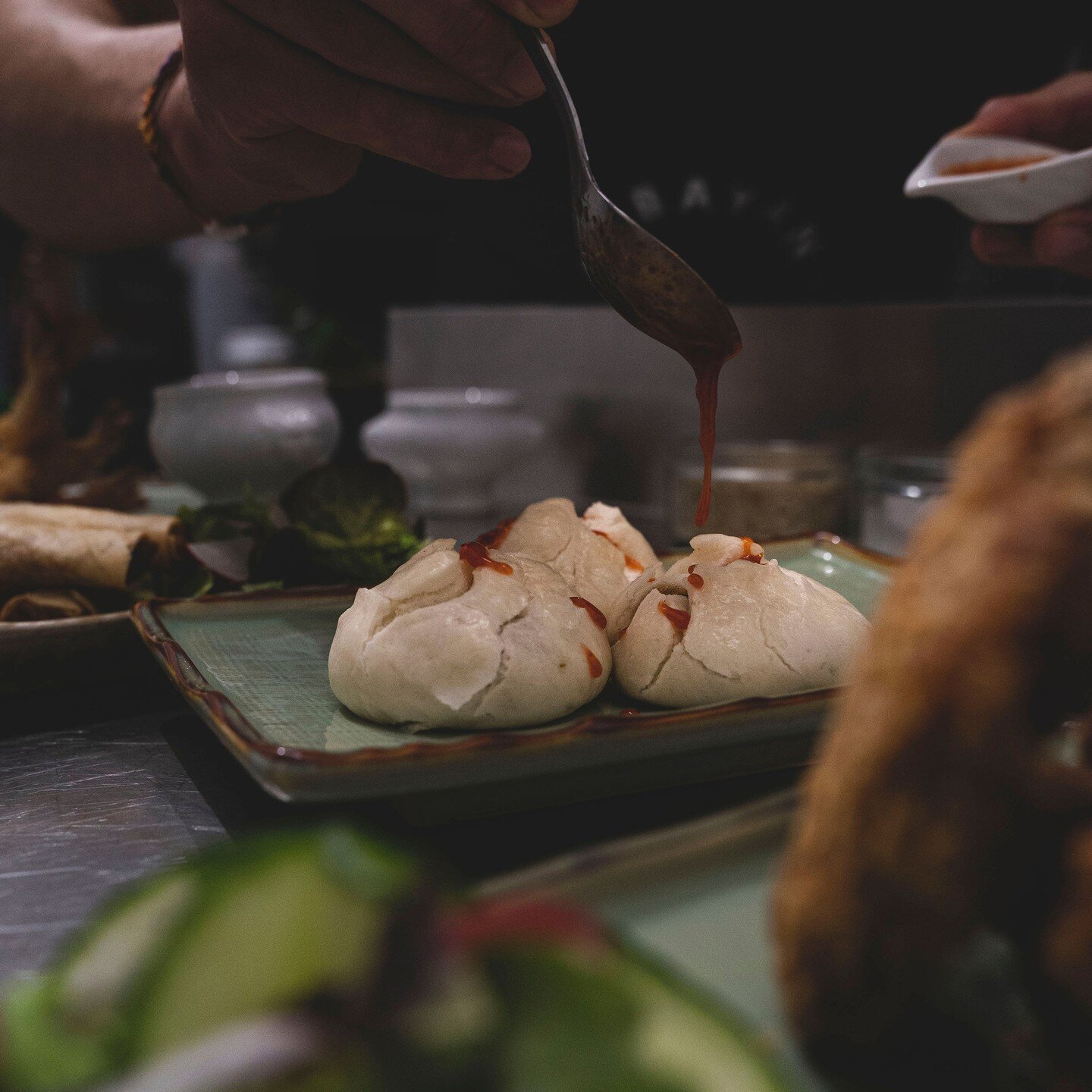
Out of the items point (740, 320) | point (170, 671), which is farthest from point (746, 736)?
point (740, 320)

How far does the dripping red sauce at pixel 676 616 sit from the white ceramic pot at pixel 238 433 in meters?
1.53

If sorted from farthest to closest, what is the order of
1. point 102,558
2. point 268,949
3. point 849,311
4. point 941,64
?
point 941,64 < point 849,311 < point 102,558 < point 268,949

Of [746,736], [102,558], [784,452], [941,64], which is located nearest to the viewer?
[746,736]

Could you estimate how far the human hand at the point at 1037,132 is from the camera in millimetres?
2111

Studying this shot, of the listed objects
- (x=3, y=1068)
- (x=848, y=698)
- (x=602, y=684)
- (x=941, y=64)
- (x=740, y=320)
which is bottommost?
(x=602, y=684)

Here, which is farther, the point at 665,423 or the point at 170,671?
the point at 665,423

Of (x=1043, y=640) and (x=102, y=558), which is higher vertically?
(x=1043, y=640)

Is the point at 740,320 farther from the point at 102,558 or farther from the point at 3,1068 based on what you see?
the point at 3,1068

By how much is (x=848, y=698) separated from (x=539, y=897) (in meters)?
0.20

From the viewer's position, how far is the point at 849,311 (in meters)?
3.09

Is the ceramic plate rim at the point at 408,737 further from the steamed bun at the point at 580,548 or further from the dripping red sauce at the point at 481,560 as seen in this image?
the steamed bun at the point at 580,548

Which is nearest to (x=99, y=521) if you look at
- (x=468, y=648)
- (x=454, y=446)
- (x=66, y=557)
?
(x=66, y=557)

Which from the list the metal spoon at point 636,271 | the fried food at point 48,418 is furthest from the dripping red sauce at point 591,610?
the fried food at point 48,418

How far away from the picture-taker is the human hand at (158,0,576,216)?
1.46 meters
